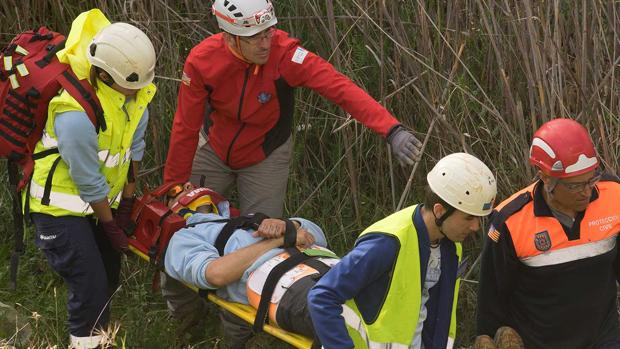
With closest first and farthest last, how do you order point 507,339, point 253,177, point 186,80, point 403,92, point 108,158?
point 507,339 → point 108,158 → point 186,80 → point 253,177 → point 403,92

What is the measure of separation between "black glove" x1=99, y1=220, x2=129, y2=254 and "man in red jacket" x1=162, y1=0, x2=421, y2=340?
0.30 metres

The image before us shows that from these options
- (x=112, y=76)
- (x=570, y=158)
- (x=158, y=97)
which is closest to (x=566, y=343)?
(x=570, y=158)

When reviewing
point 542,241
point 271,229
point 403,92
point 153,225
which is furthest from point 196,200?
point 542,241

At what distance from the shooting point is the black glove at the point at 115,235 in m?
4.96

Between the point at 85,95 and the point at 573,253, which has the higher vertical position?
the point at 85,95

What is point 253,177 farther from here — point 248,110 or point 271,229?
point 271,229

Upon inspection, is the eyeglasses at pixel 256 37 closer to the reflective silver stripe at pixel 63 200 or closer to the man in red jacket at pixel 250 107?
the man in red jacket at pixel 250 107

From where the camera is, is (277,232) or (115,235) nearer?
(277,232)

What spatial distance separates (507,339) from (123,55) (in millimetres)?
2015

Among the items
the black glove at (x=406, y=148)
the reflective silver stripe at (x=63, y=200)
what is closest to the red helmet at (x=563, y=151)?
the black glove at (x=406, y=148)

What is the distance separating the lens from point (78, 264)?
4855 mm

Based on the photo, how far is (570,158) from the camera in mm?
4148

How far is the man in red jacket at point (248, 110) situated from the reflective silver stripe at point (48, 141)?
2.83 ft

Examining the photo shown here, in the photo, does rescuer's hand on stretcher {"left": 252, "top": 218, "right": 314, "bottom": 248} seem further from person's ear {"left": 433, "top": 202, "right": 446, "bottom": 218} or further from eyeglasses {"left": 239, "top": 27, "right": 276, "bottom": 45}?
person's ear {"left": 433, "top": 202, "right": 446, "bottom": 218}
